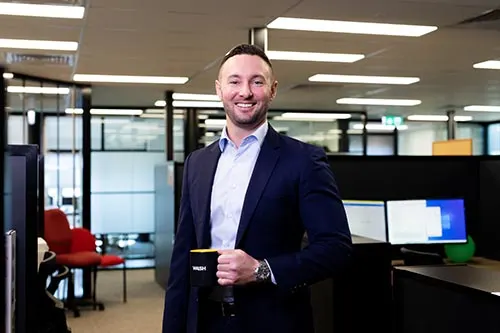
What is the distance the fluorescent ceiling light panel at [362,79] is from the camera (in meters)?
8.03

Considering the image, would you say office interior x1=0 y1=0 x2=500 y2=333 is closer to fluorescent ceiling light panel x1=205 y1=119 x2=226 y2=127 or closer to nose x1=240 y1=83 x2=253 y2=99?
fluorescent ceiling light panel x1=205 y1=119 x2=226 y2=127

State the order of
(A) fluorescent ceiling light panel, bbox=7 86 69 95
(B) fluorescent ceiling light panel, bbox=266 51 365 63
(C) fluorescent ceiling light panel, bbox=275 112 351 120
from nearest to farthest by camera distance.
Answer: (B) fluorescent ceiling light panel, bbox=266 51 365 63, (A) fluorescent ceiling light panel, bbox=7 86 69 95, (C) fluorescent ceiling light panel, bbox=275 112 351 120

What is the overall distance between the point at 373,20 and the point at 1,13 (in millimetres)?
2656

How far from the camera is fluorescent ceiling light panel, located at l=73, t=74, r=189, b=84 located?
26.0ft

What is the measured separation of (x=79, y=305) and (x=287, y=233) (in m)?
6.02

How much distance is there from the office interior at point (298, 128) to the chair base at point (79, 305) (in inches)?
2.9

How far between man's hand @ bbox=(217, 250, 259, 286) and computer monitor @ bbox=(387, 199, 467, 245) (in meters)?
3.37

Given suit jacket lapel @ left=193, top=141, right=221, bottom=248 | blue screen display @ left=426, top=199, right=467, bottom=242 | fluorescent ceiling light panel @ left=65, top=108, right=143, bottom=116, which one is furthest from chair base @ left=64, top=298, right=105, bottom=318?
suit jacket lapel @ left=193, top=141, right=221, bottom=248

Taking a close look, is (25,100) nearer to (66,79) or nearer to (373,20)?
(66,79)

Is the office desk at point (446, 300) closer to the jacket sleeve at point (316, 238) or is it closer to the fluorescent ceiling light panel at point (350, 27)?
the jacket sleeve at point (316, 238)

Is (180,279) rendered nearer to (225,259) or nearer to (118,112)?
(225,259)

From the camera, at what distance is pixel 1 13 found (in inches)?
184

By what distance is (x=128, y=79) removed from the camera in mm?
8203

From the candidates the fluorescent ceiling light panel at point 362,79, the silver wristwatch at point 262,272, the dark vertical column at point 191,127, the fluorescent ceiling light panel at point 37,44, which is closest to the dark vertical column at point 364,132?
the dark vertical column at point 191,127
